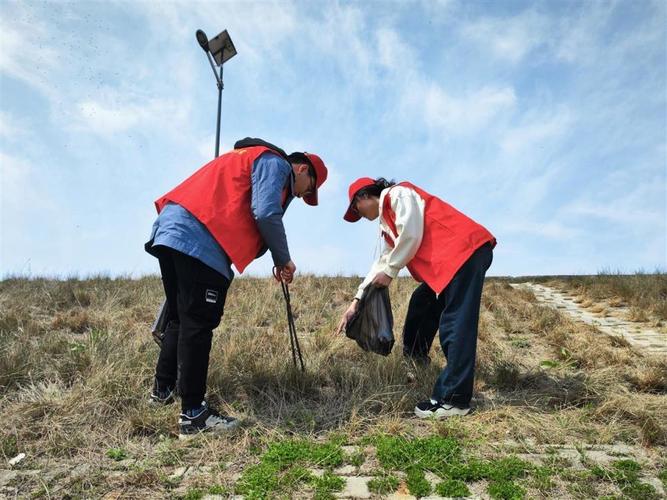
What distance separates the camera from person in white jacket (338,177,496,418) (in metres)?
3.71

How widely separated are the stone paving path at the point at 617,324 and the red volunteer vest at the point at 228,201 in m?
4.57

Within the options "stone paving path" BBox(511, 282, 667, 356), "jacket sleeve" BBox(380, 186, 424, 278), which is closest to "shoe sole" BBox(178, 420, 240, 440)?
"jacket sleeve" BBox(380, 186, 424, 278)

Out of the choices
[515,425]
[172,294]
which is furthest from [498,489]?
[172,294]

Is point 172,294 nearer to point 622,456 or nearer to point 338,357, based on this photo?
point 338,357

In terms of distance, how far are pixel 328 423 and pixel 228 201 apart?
168 cm

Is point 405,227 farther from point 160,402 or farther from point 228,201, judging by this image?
point 160,402

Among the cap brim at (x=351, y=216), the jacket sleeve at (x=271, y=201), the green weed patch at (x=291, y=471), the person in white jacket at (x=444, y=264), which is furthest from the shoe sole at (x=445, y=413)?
the cap brim at (x=351, y=216)

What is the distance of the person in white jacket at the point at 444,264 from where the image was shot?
12.2 ft

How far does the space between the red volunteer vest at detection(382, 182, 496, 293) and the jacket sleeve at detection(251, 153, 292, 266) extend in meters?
0.90

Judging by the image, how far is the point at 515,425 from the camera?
11.3 ft

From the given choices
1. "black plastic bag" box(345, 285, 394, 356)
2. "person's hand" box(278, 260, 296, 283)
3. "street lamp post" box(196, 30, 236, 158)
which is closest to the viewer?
"person's hand" box(278, 260, 296, 283)

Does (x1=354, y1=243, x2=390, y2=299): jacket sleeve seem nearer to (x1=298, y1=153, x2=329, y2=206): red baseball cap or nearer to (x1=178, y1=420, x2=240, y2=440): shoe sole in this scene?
(x1=298, y1=153, x2=329, y2=206): red baseball cap

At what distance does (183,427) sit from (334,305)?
4740 mm

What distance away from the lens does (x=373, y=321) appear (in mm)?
4145
